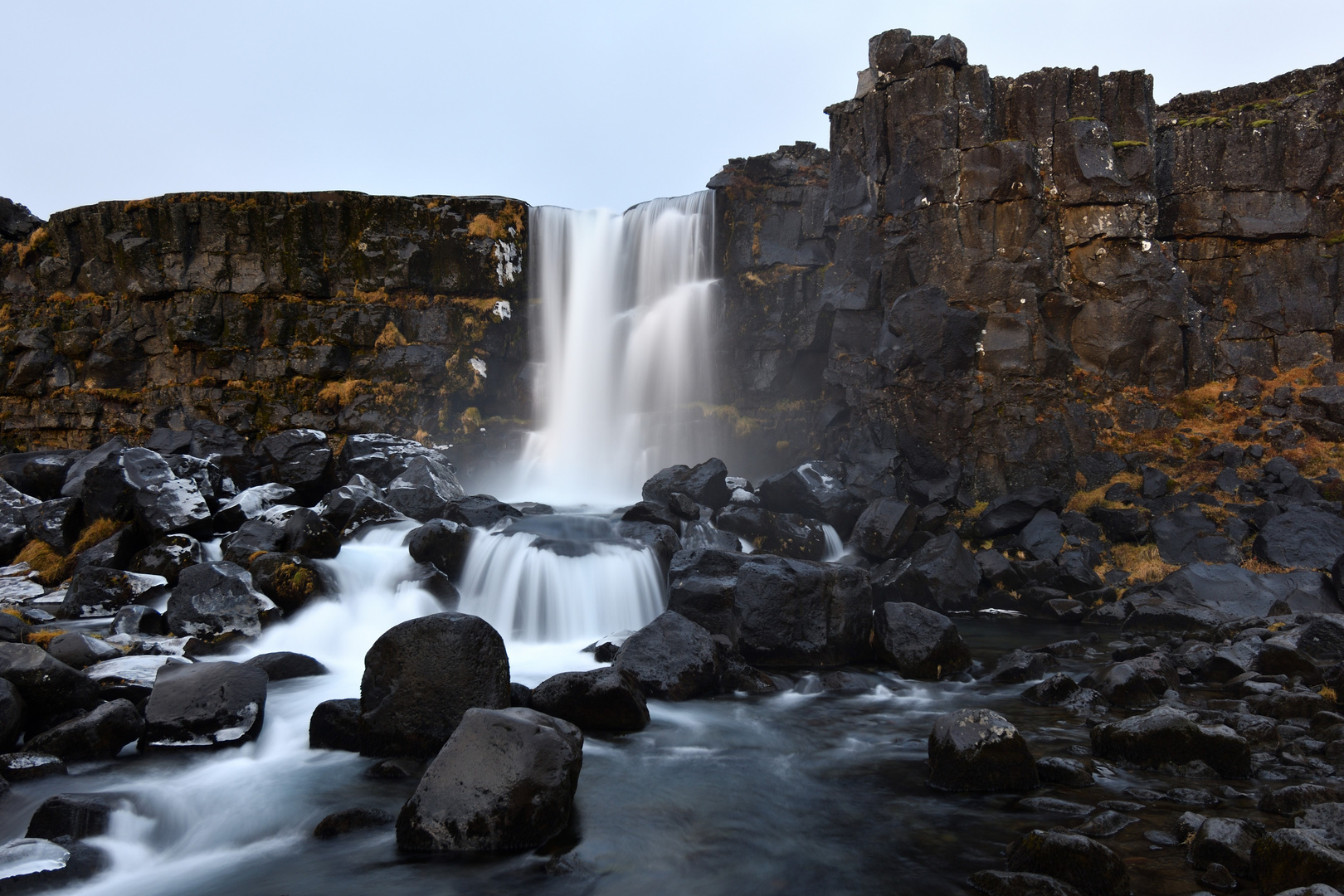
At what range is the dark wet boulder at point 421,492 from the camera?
17.4 metres

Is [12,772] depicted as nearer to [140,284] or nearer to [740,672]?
[740,672]

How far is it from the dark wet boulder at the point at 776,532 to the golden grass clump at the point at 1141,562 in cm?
607

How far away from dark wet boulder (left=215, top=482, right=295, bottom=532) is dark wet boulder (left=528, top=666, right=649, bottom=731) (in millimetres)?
9020

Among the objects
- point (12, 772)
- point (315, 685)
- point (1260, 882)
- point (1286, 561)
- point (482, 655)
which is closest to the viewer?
point (1260, 882)

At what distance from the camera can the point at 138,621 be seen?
11.2 m

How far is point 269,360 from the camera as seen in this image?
88.9ft

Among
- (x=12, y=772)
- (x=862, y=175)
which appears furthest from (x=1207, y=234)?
(x=12, y=772)

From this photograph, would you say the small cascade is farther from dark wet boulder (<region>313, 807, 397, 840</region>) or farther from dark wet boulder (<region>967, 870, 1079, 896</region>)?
dark wet boulder (<region>967, 870, 1079, 896</region>)

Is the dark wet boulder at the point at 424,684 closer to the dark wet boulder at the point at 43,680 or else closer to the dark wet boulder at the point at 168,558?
→ the dark wet boulder at the point at 43,680


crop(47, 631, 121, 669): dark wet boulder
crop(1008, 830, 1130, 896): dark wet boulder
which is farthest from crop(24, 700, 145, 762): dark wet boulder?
crop(1008, 830, 1130, 896): dark wet boulder

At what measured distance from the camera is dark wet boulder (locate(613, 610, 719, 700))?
9.98 metres

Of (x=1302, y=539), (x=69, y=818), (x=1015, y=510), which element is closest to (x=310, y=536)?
(x=69, y=818)

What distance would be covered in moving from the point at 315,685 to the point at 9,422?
88.4 ft

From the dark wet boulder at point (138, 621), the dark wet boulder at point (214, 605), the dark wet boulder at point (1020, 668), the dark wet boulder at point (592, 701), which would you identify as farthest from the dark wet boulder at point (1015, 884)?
the dark wet boulder at point (138, 621)
